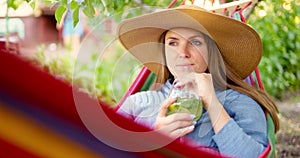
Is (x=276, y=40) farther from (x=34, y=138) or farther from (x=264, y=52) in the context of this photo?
(x=34, y=138)

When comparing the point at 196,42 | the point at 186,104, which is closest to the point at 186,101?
the point at 186,104

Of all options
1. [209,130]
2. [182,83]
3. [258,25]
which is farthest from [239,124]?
[258,25]

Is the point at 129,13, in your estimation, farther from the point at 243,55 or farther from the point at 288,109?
the point at 288,109

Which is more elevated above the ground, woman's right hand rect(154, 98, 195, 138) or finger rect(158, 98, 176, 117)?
finger rect(158, 98, 176, 117)

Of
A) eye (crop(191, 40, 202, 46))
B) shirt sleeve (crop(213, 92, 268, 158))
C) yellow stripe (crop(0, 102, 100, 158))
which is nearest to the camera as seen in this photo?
yellow stripe (crop(0, 102, 100, 158))

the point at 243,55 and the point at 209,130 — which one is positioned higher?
the point at 243,55

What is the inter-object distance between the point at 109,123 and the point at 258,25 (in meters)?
2.66

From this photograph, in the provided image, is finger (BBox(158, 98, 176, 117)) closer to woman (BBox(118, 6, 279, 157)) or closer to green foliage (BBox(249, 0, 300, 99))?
woman (BBox(118, 6, 279, 157))

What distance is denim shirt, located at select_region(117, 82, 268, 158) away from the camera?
1.29m

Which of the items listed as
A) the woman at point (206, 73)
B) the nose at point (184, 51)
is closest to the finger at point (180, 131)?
the woman at point (206, 73)

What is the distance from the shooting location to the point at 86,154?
0.63 meters

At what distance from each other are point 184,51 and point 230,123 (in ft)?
0.76

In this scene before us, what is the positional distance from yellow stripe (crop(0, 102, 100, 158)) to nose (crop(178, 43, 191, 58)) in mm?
785

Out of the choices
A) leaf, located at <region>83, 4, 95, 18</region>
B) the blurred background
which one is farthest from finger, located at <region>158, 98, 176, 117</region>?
the blurred background
